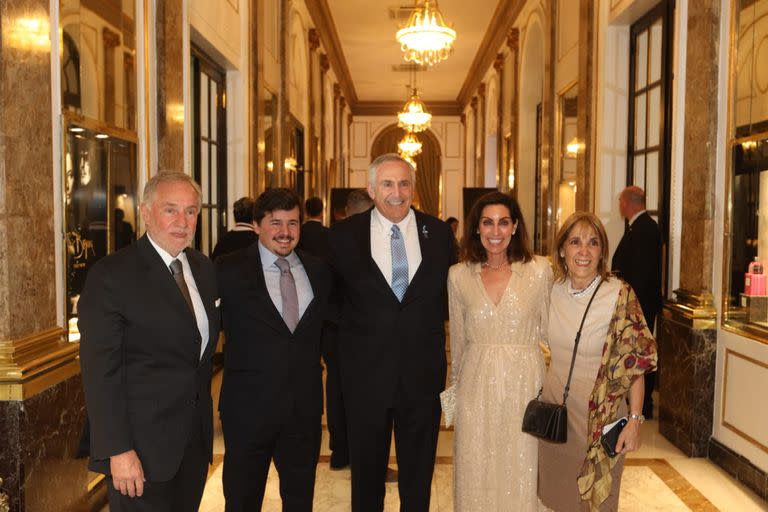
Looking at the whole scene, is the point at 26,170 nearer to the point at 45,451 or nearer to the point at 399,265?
the point at 45,451

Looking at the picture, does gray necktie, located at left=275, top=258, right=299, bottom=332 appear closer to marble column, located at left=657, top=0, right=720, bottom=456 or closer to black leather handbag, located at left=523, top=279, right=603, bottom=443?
black leather handbag, located at left=523, top=279, right=603, bottom=443

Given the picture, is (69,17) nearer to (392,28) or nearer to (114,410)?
(114,410)

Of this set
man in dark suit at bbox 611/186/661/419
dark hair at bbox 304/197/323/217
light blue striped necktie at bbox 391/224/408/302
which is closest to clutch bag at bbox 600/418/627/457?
light blue striped necktie at bbox 391/224/408/302

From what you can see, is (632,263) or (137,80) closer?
(137,80)

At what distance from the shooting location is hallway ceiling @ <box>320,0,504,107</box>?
13.1m

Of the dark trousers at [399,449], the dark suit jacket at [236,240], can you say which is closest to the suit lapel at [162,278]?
the dark trousers at [399,449]

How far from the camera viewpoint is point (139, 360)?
2.33m

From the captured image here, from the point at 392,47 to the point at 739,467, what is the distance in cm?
1310

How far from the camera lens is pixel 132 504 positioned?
239 cm

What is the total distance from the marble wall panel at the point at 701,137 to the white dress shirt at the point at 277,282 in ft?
9.99

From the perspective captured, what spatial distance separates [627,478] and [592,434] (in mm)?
2032

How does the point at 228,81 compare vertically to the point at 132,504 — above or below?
above

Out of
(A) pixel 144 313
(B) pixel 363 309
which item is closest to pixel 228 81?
(B) pixel 363 309

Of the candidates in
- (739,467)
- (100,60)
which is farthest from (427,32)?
(739,467)
